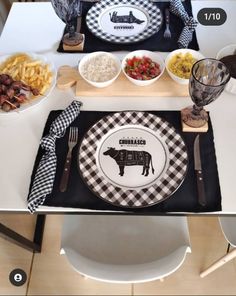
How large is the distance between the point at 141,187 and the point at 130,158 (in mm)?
96

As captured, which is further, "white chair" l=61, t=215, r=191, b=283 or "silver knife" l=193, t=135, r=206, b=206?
"white chair" l=61, t=215, r=191, b=283

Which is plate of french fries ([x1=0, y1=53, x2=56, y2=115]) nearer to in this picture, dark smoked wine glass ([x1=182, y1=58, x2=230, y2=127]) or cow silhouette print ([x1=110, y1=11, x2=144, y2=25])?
cow silhouette print ([x1=110, y1=11, x2=144, y2=25])

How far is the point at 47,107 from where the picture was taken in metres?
1.01

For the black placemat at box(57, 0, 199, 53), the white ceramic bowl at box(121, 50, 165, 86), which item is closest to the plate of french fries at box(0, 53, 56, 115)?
the black placemat at box(57, 0, 199, 53)

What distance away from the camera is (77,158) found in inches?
34.0

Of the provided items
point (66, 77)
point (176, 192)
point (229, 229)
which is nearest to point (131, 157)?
point (176, 192)

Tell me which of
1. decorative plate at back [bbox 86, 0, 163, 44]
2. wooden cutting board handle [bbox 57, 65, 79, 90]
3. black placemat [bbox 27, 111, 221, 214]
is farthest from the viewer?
decorative plate at back [bbox 86, 0, 163, 44]

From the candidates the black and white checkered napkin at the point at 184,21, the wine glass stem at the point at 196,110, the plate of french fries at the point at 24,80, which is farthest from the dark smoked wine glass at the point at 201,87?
the plate of french fries at the point at 24,80

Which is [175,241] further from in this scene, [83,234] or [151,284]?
[151,284]

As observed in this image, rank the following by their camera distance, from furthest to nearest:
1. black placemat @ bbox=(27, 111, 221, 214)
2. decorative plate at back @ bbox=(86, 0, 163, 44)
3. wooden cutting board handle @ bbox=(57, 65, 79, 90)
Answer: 1. decorative plate at back @ bbox=(86, 0, 163, 44)
2. wooden cutting board handle @ bbox=(57, 65, 79, 90)
3. black placemat @ bbox=(27, 111, 221, 214)

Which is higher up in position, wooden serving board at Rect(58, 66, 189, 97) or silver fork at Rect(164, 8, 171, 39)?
silver fork at Rect(164, 8, 171, 39)

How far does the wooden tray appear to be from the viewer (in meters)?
1.01

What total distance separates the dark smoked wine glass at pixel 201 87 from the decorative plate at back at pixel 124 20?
33cm

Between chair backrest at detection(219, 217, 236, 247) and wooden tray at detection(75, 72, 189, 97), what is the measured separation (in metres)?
0.48
